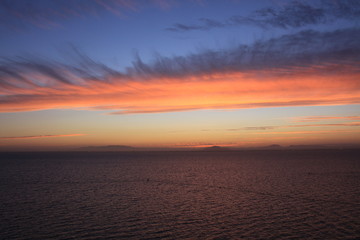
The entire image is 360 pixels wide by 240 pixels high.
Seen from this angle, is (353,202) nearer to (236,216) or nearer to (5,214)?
(236,216)

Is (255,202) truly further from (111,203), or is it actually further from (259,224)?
(111,203)

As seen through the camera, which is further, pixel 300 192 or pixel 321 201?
pixel 300 192

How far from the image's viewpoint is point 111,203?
39375 mm

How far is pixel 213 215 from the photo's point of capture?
32438mm

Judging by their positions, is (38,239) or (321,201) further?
(321,201)

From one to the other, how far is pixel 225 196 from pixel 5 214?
27944 mm

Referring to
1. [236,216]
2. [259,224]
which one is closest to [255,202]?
[236,216]

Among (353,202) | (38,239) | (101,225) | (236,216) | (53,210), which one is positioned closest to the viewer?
(38,239)

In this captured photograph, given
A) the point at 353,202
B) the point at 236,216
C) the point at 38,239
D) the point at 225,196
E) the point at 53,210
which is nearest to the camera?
the point at 38,239

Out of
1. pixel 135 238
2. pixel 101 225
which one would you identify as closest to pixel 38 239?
pixel 101 225

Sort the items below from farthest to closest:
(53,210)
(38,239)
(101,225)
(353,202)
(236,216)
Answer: (353,202)
(53,210)
(236,216)
(101,225)
(38,239)

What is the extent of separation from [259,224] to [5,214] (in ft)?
86.3

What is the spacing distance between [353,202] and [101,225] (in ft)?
101

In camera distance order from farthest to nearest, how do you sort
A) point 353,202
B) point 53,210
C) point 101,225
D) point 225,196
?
point 225,196 → point 353,202 → point 53,210 → point 101,225
